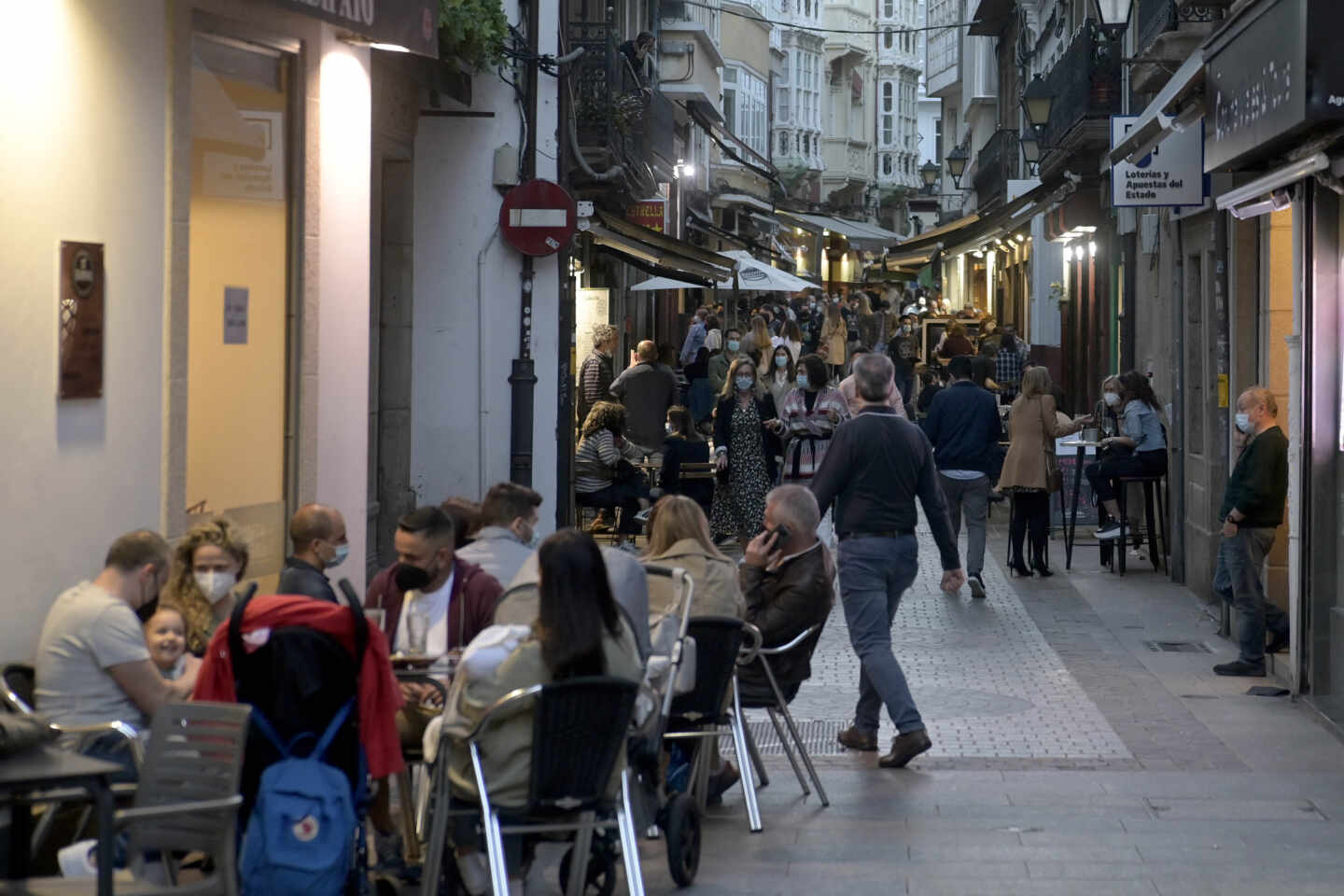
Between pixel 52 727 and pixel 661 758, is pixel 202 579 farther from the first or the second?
pixel 661 758

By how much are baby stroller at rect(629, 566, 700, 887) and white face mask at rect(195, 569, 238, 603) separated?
5.16ft

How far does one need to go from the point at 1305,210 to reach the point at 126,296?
6.43m

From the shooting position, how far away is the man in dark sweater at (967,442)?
1599 cm

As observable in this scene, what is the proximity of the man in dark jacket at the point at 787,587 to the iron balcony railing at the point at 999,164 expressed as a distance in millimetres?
27957

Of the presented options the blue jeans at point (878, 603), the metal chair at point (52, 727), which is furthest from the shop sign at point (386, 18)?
the metal chair at point (52, 727)

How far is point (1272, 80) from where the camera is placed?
1059 cm

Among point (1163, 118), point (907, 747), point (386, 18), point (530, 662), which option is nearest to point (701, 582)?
point (907, 747)

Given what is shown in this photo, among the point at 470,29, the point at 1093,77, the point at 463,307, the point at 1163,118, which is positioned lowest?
the point at 463,307

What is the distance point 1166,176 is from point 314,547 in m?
9.34

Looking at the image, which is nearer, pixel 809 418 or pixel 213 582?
pixel 213 582

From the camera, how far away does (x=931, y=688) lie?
11.8m

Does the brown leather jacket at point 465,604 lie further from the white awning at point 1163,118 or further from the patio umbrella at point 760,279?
the patio umbrella at point 760,279

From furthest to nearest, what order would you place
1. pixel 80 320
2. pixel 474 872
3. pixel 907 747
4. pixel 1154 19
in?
pixel 1154 19
pixel 907 747
pixel 80 320
pixel 474 872

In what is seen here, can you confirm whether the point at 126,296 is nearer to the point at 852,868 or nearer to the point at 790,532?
the point at 790,532
